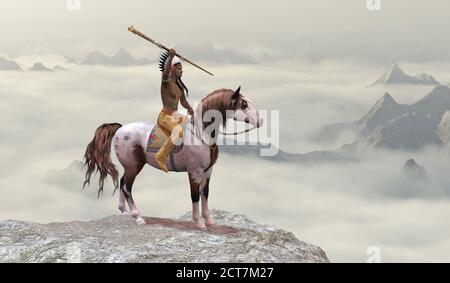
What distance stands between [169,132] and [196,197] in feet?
4.06

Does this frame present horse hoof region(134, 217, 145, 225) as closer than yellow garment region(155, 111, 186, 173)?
No

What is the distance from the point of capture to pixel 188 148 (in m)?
13.6

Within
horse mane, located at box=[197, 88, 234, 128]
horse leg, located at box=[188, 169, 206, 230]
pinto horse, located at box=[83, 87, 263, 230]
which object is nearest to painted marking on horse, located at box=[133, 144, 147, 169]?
pinto horse, located at box=[83, 87, 263, 230]

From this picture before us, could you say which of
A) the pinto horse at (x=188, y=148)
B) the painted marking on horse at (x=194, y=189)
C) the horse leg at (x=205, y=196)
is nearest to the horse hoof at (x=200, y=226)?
the pinto horse at (x=188, y=148)

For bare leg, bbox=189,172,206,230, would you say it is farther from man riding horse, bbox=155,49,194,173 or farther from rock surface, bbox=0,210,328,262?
man riding horse, bbox=155,49,194,173

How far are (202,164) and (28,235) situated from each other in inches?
126

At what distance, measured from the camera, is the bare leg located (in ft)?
45.1

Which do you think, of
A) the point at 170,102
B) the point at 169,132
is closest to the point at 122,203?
the point at 169,132

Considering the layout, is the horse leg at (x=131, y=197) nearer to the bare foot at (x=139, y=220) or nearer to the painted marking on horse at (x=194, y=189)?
the bare foot at (x=139, y=220)

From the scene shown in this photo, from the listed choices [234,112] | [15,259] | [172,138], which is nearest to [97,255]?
[15,259]

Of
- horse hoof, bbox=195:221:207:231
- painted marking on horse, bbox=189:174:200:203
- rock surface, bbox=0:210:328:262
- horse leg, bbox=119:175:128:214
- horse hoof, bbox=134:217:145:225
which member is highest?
painted marking on horse, bbox=189:174:200:203

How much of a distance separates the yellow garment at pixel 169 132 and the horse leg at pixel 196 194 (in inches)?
19.0

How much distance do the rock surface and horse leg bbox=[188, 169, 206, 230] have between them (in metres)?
0.16
